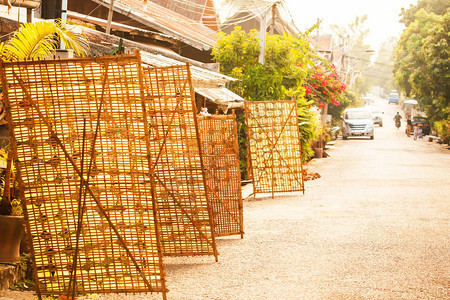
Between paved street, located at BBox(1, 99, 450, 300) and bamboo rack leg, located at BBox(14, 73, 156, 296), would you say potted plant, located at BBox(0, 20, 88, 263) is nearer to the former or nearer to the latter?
bamboo rack leg, located at BBox(14, 73, 156, 296)

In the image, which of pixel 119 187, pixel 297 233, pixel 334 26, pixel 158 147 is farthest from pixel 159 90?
pixel 334 26

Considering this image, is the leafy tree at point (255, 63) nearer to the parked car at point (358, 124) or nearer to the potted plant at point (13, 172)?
the potted plant at point (13, 172)

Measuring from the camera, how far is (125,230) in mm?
5543

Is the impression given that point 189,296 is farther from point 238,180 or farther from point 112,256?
point 238,180

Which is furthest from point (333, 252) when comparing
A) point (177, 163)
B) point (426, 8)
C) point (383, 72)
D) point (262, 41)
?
point (383, 72)

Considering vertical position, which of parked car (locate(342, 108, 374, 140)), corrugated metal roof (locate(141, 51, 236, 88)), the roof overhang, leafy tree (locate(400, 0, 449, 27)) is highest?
leafy tree (locate(400, 0, 449, 27))

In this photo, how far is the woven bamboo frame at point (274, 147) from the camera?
13.8m

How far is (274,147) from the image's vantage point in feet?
45.7

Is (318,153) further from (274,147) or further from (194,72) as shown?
(194,72)

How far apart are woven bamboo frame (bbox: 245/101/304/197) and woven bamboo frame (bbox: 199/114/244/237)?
4.52 metres

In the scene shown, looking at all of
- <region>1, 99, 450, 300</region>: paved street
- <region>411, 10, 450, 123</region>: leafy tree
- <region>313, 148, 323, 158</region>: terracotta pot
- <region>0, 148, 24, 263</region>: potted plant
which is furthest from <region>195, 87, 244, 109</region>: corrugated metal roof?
<region>411, 10, 450, 123</region>: leafy tree

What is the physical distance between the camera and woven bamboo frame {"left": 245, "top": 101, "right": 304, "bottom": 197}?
1377 centimetres

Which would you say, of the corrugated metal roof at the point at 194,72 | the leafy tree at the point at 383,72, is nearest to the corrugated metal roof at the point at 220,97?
the corrugated metal roof at the point at 194,72

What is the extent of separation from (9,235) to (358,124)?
36431mm
